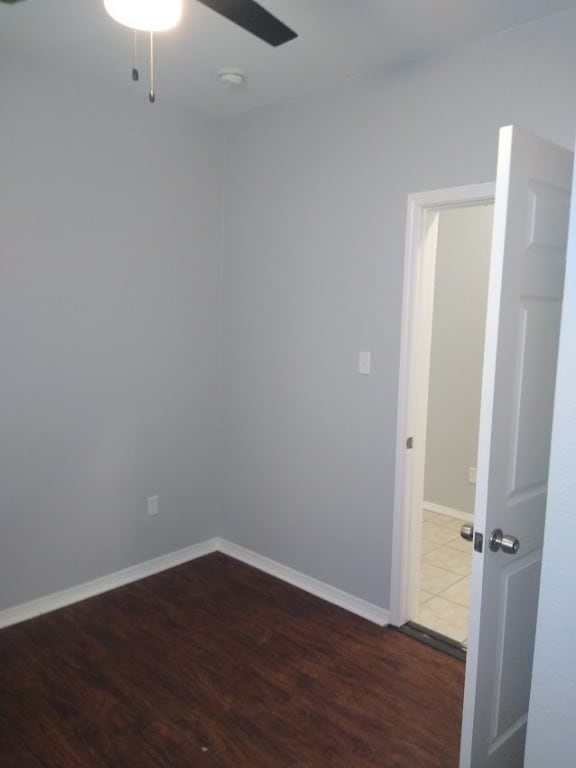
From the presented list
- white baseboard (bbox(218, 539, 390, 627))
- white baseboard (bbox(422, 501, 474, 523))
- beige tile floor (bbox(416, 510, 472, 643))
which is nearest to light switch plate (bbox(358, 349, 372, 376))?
white baseboard (bbox(218, 539, 390, 627))

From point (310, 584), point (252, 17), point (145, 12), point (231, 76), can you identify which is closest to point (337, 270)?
point (231, 76)

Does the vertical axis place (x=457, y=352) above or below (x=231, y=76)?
below

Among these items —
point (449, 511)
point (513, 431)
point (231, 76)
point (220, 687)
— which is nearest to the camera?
point (513, 431)

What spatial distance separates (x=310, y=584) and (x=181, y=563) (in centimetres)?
82

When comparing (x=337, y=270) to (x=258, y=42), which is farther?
(x=337, y=270)

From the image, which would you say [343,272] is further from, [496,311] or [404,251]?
[496,311]

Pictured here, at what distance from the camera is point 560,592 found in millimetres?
1222

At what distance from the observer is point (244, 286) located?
3.41m

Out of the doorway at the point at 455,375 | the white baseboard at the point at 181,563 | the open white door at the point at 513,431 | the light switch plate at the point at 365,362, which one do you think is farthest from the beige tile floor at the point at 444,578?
the light switch plate at the point at 365,362

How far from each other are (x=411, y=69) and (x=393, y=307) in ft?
3.47

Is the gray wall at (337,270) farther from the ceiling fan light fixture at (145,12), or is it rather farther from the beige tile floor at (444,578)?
the ceiling fan light fixture at (145,12)

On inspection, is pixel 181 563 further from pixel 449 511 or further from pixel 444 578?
pixel 449 511

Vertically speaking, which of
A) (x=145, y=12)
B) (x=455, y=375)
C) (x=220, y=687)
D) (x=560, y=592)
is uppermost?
(x=145, y=12)

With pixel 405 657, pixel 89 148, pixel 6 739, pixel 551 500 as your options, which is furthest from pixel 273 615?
pixel 89 148
